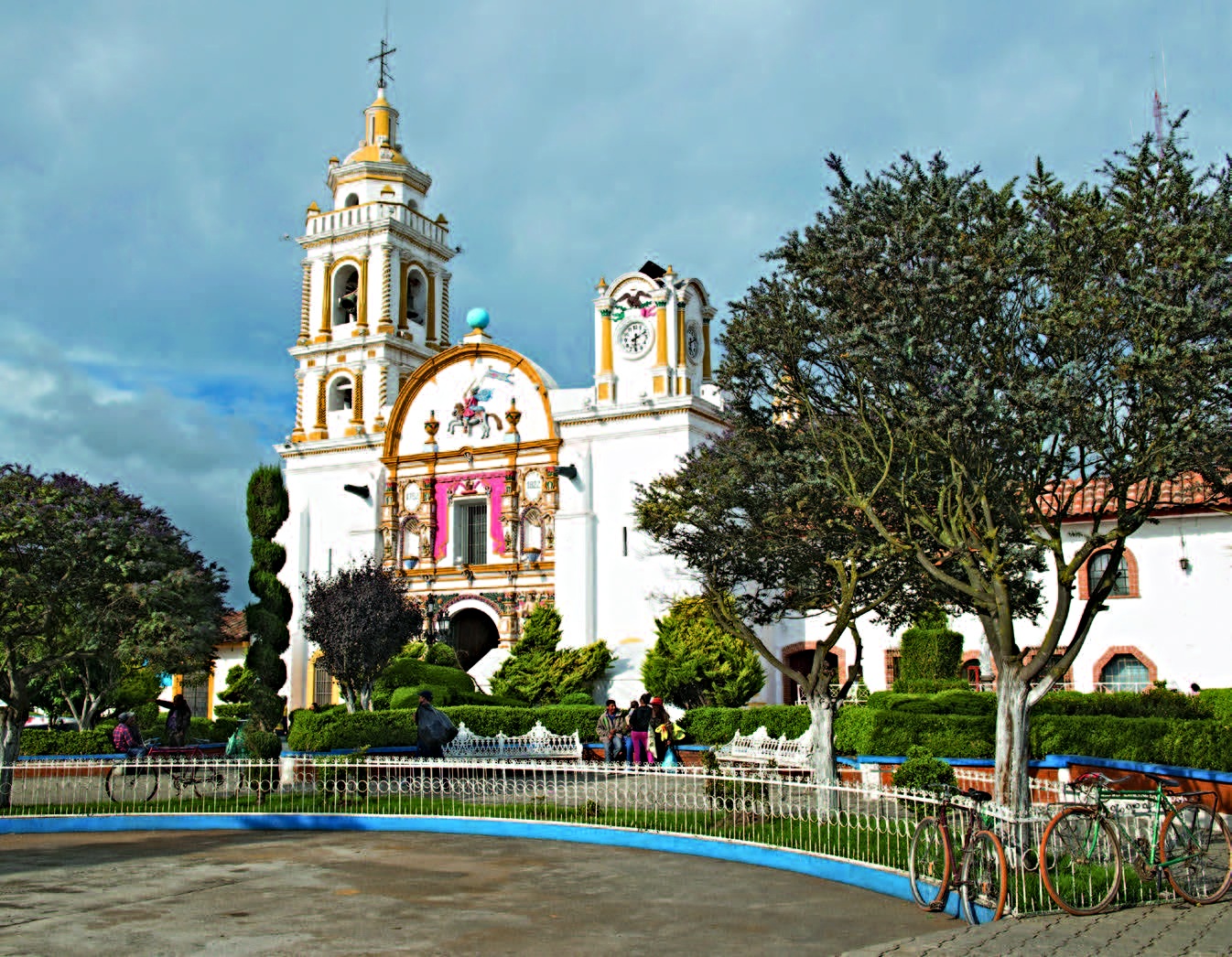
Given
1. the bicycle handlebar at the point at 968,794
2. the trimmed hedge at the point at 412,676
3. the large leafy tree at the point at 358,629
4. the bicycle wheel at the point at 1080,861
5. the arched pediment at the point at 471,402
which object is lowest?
the bicycle wheel at the point at 1080,861

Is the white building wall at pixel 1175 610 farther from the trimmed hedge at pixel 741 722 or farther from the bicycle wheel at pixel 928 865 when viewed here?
the bicycle wheel at pixel 928 865

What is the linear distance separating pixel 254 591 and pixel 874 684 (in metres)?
17.6

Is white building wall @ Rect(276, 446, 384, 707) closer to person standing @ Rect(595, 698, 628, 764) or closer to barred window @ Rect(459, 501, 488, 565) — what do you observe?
barred window @ Rect(459, 501, 488, 565)

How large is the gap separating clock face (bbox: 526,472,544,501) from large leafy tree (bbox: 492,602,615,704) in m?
4.46

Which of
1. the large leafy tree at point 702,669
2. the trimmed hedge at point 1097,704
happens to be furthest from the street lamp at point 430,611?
the trimmed hedge at point 1097,704

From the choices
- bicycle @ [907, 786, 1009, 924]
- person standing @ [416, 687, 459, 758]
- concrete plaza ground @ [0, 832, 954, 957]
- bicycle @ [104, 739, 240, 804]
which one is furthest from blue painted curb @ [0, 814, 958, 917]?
person standing @ [416, 687, 459, 758]

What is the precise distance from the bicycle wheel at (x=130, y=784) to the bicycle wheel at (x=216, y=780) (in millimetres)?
532

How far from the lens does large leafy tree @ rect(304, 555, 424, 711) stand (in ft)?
95.1

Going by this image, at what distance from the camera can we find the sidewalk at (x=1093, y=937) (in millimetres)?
7266

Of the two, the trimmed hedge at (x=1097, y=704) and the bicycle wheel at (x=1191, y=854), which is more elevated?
the trimmed hedge at (x=1097, y=704)

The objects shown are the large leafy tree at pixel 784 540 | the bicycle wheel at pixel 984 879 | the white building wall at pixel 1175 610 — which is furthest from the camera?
the white building wall at pixel 1175 610

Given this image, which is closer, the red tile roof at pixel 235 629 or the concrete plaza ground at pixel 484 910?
the concrete plaza ground at pixel 484 910

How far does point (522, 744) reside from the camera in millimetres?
23344

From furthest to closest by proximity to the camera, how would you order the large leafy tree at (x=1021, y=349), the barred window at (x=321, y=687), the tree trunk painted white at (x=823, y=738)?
the barred window at (x=321, y=687) → the tree trunk painted white at (x=823, y=738) → the large leafy tree at (x=1021, y=349)
